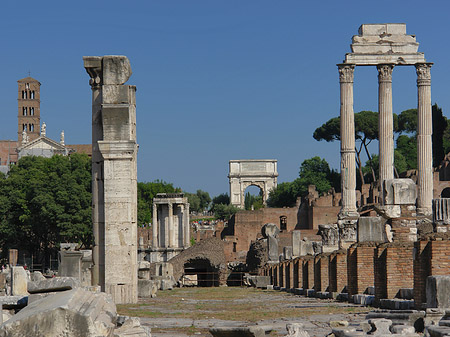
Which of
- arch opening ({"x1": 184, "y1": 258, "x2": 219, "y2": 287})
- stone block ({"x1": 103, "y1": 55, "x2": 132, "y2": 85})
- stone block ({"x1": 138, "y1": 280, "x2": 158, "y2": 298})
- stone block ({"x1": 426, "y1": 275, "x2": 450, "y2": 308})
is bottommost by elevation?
arch opening ({"x1": 184, "y1": 258, "x2": 219, "y2": 287})

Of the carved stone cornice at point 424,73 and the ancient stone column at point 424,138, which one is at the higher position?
the carved stone cornice at point 424,73

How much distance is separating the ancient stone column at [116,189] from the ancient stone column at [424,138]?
3347 centimetres

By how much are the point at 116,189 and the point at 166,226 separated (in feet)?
119

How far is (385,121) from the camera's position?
48.3 m

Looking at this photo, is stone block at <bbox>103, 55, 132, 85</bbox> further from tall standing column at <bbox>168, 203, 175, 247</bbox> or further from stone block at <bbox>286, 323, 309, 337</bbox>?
tall standing column at <bbox>168, 203, 175, 247</bbox>

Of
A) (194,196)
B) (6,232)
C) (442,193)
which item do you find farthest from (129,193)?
(194,196)

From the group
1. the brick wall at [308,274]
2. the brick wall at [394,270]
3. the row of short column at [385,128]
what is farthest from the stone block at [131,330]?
the row of short column at [385,128]

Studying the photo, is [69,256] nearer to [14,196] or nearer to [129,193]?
[129,193]

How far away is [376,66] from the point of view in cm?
4838

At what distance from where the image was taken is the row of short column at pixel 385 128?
156 ft

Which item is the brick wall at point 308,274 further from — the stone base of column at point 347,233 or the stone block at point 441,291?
the stone block at point 441,291

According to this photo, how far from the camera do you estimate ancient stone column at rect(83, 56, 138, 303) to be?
15.5 metres

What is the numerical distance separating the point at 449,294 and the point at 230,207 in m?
99.3

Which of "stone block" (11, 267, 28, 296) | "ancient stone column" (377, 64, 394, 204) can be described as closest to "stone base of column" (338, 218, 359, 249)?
"stone block" (11, 267, 28, 296)
